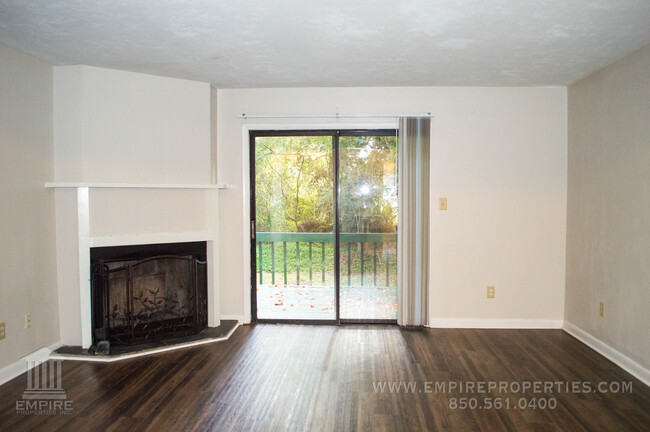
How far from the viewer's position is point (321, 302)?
4.04 metres

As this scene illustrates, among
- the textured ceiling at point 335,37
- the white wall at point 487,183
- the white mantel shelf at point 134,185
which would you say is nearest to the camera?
the textured ceiling at point 335,37

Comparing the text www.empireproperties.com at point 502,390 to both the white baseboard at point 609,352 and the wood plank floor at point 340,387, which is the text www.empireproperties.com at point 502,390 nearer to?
the wood plank floor at point 340,387

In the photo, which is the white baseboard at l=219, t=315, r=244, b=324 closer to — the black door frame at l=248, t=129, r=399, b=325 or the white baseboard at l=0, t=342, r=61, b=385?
the black door frame at l=248, t=129, r=399, b=325

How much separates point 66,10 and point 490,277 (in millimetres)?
3938

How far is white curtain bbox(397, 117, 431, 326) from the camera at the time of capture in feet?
12.3

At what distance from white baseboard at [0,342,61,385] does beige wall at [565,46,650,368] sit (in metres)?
4.51

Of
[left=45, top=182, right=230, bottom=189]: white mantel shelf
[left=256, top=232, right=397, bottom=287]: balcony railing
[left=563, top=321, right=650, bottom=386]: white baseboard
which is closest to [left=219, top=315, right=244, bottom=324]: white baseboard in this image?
[left=256, top=232, right=397, bottom=287]: balcony railing

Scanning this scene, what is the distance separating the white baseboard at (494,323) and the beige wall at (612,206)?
0.22m

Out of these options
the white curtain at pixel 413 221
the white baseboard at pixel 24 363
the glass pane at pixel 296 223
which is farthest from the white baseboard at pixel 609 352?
the white baseboard at pixel 24 363

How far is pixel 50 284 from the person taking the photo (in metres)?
3.17

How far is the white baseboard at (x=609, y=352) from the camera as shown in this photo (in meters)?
2.75

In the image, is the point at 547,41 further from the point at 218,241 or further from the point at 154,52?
the point at 218,241

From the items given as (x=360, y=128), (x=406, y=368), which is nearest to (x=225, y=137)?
(x=360, y=128)

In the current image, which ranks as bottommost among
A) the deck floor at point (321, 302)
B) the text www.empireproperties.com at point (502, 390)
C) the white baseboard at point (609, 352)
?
the text www.empireproperties.com at point (502, 390)
